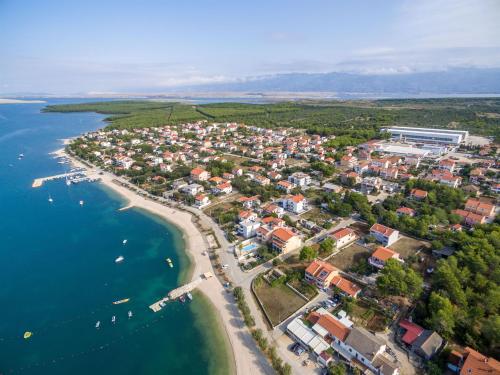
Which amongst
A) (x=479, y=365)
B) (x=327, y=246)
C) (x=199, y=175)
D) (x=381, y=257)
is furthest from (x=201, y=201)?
(x=479, y=365)

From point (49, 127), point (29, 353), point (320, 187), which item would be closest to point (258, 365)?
point (29, 353)

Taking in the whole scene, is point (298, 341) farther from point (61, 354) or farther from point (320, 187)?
point (320, 187)

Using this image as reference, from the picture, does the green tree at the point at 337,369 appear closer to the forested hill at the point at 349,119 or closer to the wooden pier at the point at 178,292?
the wooden pier at the point at 178,292

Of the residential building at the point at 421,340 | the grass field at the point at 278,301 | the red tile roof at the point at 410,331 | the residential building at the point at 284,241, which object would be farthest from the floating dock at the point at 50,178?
Result: the residential building at the point at 421,340

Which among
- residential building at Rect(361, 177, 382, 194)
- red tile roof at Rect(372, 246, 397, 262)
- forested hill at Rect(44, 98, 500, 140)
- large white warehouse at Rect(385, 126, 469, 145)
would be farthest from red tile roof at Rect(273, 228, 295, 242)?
large white warehouse at Rect(385, 126, 469, 145)

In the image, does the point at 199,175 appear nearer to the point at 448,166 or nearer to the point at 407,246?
the point at 407,246
